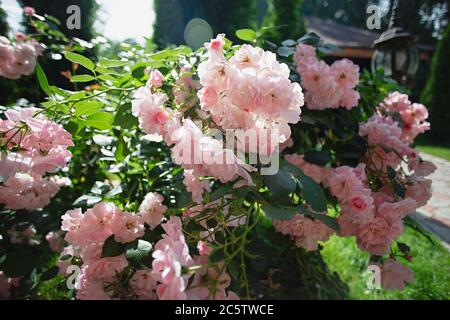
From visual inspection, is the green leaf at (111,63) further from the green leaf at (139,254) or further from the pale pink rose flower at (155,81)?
the green leaf at (139,254)

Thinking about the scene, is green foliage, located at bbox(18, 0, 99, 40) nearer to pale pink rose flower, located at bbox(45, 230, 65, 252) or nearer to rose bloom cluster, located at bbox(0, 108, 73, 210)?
pale pink rose flower, located at bbox(45, 230, 65, 252)

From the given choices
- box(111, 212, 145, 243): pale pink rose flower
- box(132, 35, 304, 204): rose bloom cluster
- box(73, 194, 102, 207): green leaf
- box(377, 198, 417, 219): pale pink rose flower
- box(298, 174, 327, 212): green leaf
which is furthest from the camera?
box(73, 194, 102, 207): green leaf

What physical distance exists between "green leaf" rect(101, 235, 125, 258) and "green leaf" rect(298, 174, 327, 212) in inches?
17.2

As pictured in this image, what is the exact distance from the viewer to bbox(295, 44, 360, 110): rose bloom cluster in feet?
3.38

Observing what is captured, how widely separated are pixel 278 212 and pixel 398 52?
365 cm

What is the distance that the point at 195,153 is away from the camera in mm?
557

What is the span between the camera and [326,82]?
1.02 meters

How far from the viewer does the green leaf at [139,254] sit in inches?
28.7

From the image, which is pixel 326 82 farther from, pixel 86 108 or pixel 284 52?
pixel 86 108

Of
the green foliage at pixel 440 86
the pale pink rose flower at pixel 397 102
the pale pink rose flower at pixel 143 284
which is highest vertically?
the pale pink rose flower at pixel 397 102

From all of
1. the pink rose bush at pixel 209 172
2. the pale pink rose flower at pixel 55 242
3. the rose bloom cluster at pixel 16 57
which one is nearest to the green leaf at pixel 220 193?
the pink rose bush at pixel 209 172

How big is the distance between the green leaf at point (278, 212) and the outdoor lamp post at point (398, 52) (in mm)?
3302

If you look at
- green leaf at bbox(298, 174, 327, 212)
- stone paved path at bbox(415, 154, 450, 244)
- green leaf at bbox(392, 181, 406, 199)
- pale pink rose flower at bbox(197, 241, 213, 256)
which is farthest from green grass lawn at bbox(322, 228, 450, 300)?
pale pink rose flower at bbox(197, 241, 213, 256)

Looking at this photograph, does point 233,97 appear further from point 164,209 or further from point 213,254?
point 164,209
